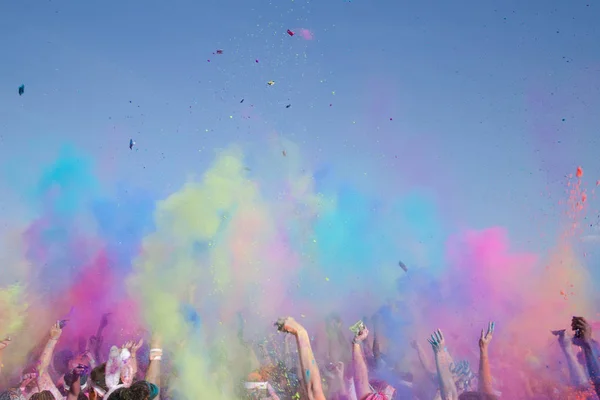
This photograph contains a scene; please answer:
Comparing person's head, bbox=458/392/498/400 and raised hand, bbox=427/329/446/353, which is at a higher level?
raised hand, bbox=427/329/446/353

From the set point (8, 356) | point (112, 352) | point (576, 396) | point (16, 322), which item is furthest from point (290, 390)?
point (16, 322)

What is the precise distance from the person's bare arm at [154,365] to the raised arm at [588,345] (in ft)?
17.7

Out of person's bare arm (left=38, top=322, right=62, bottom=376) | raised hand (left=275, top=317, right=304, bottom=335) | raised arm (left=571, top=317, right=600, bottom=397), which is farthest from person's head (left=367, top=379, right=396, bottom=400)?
person's bare arm (left=38, top=322, right=62, bottom=376)

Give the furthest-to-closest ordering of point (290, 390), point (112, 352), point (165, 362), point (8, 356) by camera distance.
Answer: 1. point (8, 356)
2. point (165, 362)
3. point (290, 390)
4. point (112, 352)

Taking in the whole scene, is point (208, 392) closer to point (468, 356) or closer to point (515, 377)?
point (515, 377)

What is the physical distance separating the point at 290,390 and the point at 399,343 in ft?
34.4

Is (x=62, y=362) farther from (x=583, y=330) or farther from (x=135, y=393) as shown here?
→ (x=583, y=330)

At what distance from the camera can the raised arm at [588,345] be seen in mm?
5586

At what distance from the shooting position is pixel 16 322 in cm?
1330

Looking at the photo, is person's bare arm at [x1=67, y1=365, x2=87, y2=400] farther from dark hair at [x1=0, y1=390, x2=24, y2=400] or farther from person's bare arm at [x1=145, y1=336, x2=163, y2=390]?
dark hair at [x1=0, y1=390, x2=24, y2=400]

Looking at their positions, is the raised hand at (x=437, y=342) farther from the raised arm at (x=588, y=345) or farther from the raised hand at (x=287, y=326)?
the raised hand at (x=287, y=326)

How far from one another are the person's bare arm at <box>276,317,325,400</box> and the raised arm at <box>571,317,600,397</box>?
3.86 meters

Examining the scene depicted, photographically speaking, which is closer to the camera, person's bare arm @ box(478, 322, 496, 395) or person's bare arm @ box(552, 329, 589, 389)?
person's bare arm @ box(478, 322, 496, 395)

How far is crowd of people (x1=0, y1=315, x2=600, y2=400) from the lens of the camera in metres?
3.87
